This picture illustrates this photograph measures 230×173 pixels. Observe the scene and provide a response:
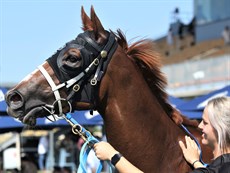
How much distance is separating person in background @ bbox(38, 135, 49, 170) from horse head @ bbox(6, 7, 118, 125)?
1007 cm

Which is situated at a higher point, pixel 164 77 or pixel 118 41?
pixel 118 41

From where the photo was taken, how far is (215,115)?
2.93 meters

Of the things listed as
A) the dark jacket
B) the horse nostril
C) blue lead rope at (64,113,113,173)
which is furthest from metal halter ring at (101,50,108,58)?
the dark jacket

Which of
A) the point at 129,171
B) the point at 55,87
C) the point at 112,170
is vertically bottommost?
the point at 112,170

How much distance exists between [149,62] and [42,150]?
32.8ft

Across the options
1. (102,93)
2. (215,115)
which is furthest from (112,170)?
(215,115)

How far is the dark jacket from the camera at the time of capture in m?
2.84

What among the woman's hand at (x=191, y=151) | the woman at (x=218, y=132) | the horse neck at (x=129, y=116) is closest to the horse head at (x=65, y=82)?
the horse neck at (x=129, y=116)

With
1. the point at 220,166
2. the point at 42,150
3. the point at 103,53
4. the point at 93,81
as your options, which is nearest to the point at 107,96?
the point at 93,81

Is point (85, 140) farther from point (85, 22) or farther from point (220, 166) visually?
point (220, 166)

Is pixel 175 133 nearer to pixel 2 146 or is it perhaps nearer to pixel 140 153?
pixel 140 153

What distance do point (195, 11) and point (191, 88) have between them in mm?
17494

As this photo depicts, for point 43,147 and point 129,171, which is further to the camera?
point 43,147

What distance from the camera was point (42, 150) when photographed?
536 inches
